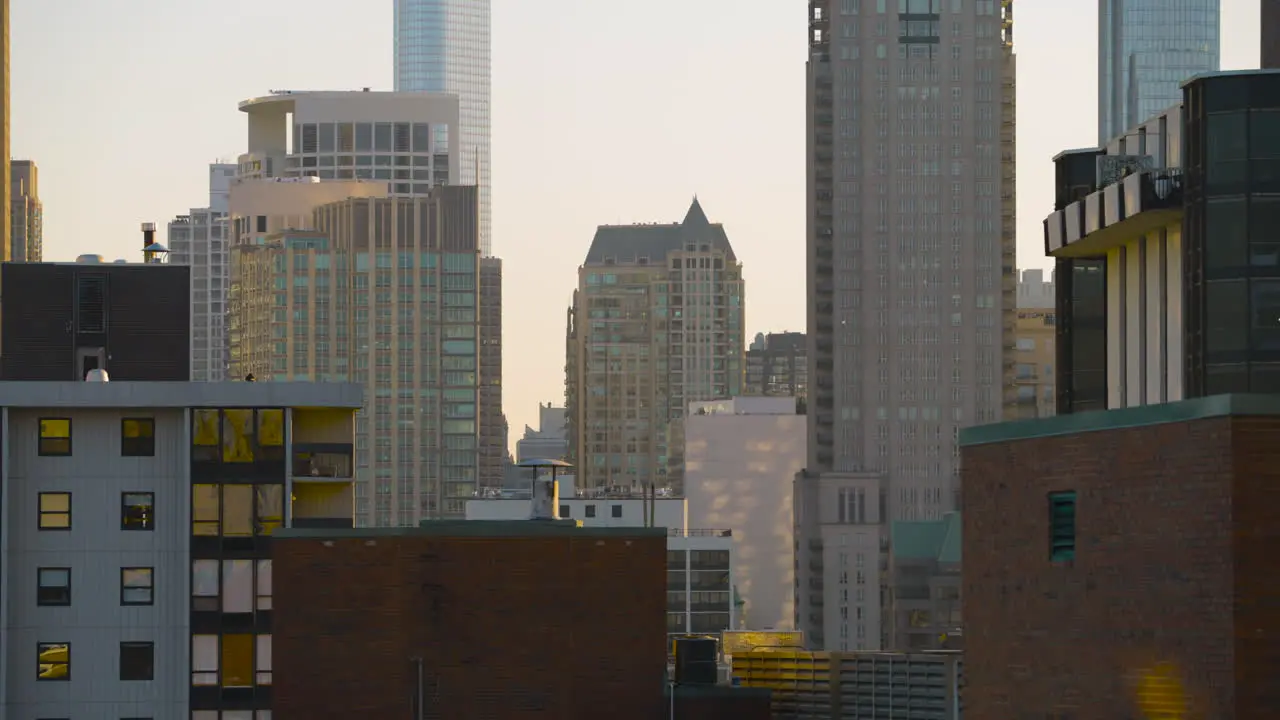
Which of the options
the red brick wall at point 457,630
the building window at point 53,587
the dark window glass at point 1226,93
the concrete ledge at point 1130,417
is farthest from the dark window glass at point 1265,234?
the building window at point 53,587

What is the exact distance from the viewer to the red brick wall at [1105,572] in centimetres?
3728

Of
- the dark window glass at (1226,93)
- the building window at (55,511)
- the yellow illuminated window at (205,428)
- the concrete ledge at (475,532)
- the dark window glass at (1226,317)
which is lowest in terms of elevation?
the concrete ledge at (475,532)

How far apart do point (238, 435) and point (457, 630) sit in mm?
11591

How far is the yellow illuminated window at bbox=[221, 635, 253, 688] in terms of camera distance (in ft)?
265

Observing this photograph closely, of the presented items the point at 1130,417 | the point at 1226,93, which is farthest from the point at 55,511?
the point at 1130,417

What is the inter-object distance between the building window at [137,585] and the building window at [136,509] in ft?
4.61

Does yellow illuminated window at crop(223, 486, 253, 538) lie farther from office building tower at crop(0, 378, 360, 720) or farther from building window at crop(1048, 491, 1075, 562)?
building window at crop(1048, 491, 1075, 562)

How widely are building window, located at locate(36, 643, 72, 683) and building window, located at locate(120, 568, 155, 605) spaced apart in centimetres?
238

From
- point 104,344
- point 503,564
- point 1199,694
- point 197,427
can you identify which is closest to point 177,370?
point 104,344

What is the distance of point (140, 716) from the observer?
264ft

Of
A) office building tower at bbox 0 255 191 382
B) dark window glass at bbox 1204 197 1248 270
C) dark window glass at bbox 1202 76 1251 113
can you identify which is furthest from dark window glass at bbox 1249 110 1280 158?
office building tower at bbox 0 255 191 382

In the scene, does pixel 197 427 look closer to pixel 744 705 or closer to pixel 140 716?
pixel 140 716

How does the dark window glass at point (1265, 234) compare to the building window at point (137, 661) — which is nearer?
the dark window glass at point (1265, 234)

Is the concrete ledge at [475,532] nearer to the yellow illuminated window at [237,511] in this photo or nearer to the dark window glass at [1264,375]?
the yellow illuminated window at [237,511]
